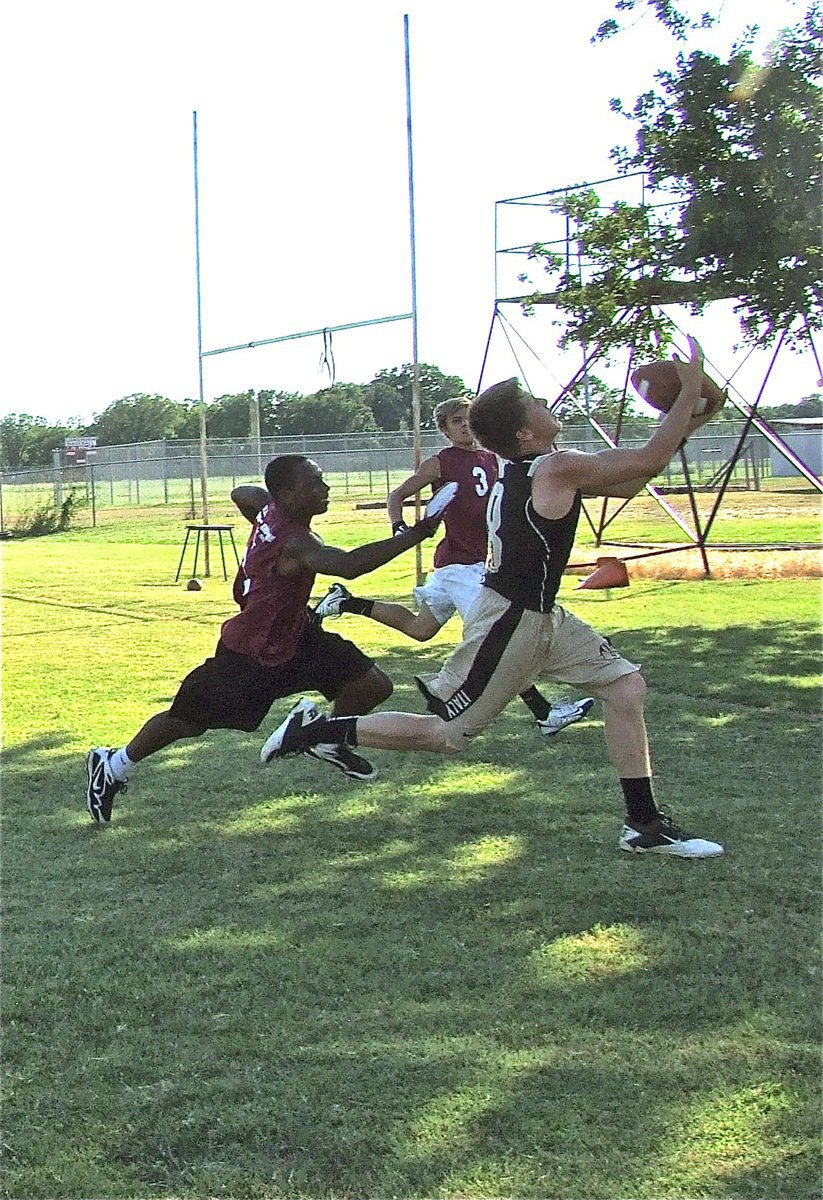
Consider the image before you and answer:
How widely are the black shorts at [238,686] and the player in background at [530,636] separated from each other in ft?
2.85

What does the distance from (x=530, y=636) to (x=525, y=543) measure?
379 mm

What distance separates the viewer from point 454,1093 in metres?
3.51

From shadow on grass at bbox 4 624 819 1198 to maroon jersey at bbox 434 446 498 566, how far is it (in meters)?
1.71

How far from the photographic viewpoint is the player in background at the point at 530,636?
549cm

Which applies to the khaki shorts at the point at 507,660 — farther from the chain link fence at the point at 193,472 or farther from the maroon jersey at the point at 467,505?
the chain link fence at the point at 193,472

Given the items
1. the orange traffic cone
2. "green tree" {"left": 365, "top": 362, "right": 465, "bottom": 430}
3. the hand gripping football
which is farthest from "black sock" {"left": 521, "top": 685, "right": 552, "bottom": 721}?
"green tree" {"left": 365, "top": 362, "right": 465, "bottom": 430}

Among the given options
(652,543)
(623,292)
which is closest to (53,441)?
(652,543)

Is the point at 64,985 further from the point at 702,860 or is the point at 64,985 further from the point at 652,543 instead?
the point at 652,543

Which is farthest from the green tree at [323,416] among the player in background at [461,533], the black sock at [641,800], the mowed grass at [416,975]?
the black sock at [641,800]

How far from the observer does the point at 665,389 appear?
554 centimetres

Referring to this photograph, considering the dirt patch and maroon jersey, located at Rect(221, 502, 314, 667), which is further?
the dirt patch

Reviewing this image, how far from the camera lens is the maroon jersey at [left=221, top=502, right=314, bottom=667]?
6.21m

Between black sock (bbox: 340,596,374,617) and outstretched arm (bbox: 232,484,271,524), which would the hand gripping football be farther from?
outstretched arm (bbox: 232,484,271,524)

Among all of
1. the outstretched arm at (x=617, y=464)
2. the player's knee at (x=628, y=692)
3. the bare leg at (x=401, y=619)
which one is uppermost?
the outstretched arm at (x=617, y=464)
